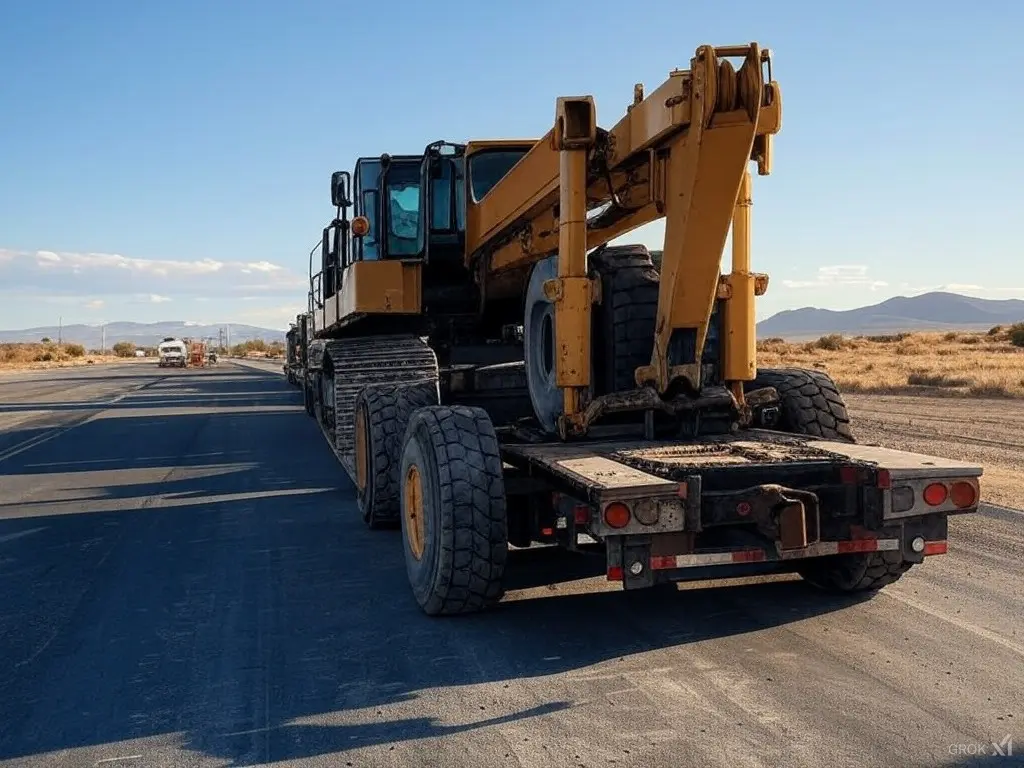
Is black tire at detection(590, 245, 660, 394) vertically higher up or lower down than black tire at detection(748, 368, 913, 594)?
higher up

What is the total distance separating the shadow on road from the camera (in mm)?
4363

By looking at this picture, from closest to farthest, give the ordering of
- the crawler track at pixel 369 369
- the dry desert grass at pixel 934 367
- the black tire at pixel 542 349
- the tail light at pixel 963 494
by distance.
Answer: the tail light at pixel 963 494, the black tire at pixel 542 349, the crawler track at pixel 369 369, the dry desert grass at pixel 934 367

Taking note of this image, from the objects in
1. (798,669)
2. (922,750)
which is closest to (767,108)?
(798,669)

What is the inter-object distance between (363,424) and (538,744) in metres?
5.77

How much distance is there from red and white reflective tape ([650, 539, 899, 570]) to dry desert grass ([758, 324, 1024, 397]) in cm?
652

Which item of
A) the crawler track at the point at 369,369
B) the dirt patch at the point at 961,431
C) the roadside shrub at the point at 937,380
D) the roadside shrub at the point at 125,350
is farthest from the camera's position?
the roadside shrub at the point at 125,350

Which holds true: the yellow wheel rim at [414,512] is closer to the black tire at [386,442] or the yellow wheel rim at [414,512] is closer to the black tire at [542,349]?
the black tire at [542,349]

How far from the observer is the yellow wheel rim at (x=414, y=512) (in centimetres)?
631

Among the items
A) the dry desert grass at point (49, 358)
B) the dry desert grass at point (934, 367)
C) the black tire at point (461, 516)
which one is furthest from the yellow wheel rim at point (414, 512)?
the dry desert grass at point (49, 358)

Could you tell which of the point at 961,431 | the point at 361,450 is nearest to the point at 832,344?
the point at 961,431

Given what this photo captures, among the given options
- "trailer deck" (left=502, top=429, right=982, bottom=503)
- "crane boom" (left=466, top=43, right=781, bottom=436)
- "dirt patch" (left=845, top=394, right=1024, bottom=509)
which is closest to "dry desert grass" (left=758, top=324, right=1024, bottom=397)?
"dirt patch" (left=845, top=394, right=1024, bottom=509)

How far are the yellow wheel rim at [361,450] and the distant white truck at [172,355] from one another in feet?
212

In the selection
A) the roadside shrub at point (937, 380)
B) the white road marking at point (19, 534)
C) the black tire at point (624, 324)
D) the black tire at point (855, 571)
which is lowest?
the white road marking at point (19, 534)

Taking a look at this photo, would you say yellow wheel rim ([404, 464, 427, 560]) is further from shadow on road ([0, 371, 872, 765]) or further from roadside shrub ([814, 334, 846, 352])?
roadside shrub ([814, 334, 846, 352])
